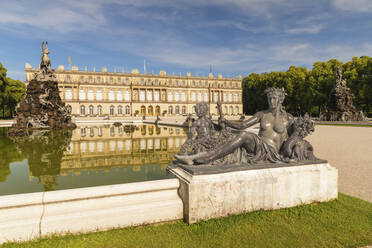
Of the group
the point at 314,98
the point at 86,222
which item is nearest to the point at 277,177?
the point at 86,222

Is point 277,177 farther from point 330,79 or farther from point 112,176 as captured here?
point 330,79

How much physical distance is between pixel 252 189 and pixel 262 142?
0.85 metres

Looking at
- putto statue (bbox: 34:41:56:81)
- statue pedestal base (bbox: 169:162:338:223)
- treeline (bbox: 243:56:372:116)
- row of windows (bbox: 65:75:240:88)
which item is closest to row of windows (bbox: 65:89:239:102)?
row of windows (bbox: 65:75:240:88)

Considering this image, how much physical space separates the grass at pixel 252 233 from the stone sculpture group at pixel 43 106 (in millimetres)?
19960

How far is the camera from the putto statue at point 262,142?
149 inches

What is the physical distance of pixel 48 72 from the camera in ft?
77.1

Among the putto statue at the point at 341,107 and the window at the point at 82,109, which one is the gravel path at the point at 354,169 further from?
the window at the point at 82,109

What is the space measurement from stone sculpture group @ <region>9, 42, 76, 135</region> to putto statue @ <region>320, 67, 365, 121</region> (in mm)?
32260

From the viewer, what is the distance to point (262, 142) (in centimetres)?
394

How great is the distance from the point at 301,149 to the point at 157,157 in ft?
15.5

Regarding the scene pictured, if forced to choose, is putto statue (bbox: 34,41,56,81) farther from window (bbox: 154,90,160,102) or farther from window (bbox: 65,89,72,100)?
window (bbox: 154,90,160,102)

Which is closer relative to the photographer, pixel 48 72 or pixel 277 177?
pixel 277 177

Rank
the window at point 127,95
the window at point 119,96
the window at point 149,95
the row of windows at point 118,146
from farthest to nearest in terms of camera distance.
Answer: the window at point 149,95
the window at point 127,95
the window at point 119,96
the row of windows at point 118,146

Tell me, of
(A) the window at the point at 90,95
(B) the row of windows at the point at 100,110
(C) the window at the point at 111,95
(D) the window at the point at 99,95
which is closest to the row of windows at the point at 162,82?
(C) the window at the point at 111,95
